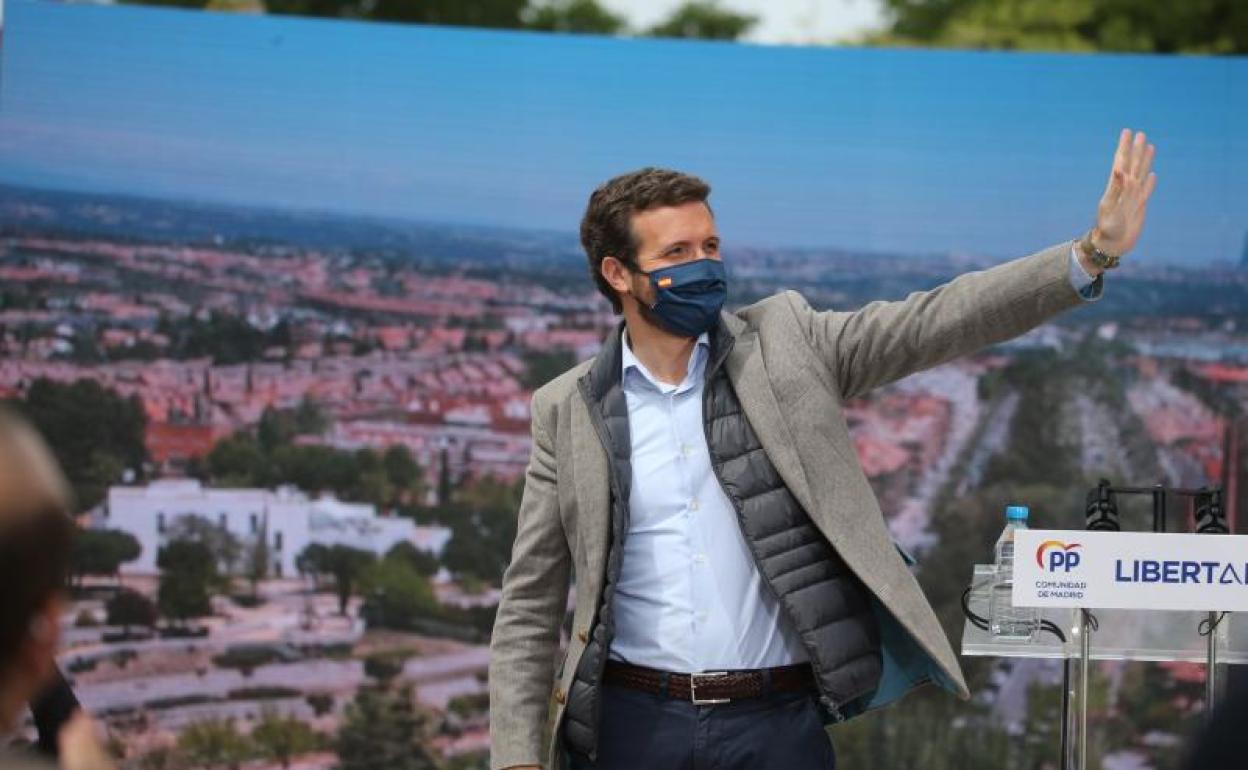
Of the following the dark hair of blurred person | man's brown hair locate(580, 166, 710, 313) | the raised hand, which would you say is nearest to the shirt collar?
man's brown hair locate(580, 166, 710, 313)

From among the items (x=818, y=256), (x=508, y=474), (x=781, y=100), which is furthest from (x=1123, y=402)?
(x=508, y=474)

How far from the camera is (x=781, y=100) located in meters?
6.12

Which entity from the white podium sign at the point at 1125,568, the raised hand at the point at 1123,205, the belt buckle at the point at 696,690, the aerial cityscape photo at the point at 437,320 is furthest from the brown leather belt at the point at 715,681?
the aerial cityscape photo at the point at 437,320

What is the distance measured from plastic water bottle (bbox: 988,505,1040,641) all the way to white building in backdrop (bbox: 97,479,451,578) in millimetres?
2712

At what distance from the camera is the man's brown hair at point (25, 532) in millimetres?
1258

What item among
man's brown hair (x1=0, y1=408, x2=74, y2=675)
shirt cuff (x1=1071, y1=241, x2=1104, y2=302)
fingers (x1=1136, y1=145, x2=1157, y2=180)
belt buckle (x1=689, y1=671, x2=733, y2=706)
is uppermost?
fingers (x1=1136, y1=145, x2=1157, y2=180)

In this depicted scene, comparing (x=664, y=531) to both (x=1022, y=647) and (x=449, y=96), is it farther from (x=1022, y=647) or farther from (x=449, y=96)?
(x=449, y=96)

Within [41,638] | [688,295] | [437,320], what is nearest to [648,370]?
[688,295]

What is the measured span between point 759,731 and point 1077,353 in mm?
3145

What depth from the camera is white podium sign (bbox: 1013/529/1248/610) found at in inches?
134

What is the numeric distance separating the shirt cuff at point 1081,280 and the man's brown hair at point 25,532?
2.16 m

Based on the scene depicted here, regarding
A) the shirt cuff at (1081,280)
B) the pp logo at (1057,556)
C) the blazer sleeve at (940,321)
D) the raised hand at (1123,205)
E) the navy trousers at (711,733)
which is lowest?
the navy trousers at (711,733)

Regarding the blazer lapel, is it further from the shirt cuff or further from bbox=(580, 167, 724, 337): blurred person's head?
the shirt cuff

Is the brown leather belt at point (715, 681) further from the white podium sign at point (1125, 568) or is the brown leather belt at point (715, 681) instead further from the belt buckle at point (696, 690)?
the white podium sign at point (1125, 568)
